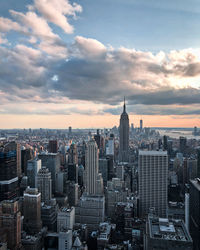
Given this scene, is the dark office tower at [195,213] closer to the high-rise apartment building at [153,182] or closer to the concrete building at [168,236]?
the concrete building at [168,236]

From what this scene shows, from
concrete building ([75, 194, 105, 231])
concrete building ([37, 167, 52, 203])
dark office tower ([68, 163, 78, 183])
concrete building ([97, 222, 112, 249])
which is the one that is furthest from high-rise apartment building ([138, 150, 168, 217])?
dark office tower ([68, 163, 78, 183])

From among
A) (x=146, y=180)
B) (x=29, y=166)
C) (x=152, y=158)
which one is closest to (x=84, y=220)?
(x=146, y=180)

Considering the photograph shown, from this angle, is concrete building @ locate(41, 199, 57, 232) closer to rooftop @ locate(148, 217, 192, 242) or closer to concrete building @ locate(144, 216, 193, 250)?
rooftop @ locate(148, 217, 192, 242)

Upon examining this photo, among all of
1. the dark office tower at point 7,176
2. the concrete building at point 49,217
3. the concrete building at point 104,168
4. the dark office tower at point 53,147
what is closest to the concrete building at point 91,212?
the concrete building at point 49,217

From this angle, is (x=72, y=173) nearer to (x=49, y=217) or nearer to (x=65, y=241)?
(x=49, y=217)

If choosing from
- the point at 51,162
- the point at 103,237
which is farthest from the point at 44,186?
the point at 103,237
